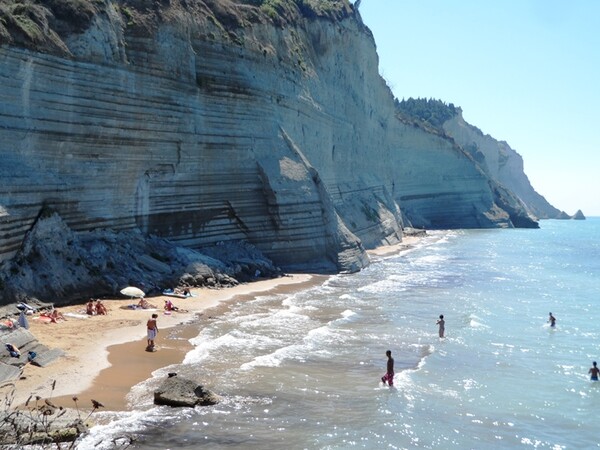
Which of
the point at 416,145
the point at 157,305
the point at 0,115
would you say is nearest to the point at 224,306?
the point at 157,305

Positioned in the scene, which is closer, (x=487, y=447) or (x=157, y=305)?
(x=487, y=447)

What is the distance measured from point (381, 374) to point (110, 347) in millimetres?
8091

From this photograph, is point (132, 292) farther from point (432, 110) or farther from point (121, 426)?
point (432, 110)

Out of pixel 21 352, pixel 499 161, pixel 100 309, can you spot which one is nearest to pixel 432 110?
pixel 499 161

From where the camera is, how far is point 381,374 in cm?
1830

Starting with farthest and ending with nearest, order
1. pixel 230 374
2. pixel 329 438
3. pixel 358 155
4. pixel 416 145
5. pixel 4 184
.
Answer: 1. pixel 416 145
2. pixel 358 155
3. pixel 4 184
4. pixel 230 374
5. pixel 329 438

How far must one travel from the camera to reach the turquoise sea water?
13.5 metres

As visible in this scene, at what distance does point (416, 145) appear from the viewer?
8825 centimetres

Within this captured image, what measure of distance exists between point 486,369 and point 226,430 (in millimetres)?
9627

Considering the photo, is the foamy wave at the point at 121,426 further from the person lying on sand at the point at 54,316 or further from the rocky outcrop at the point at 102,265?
the rocky outcrop at the point at 102,265

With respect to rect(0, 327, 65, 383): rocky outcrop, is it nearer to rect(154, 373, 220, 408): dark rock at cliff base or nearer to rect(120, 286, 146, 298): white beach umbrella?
rect(154, 373, 220, 408): dark rock at cliff base

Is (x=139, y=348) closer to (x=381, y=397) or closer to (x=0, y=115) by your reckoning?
(x=381, y=397)

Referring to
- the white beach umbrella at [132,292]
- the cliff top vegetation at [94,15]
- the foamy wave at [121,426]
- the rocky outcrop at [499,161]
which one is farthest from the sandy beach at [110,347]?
the rocky outcrop at [499,161]

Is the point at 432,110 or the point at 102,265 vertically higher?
the point at 432,110
